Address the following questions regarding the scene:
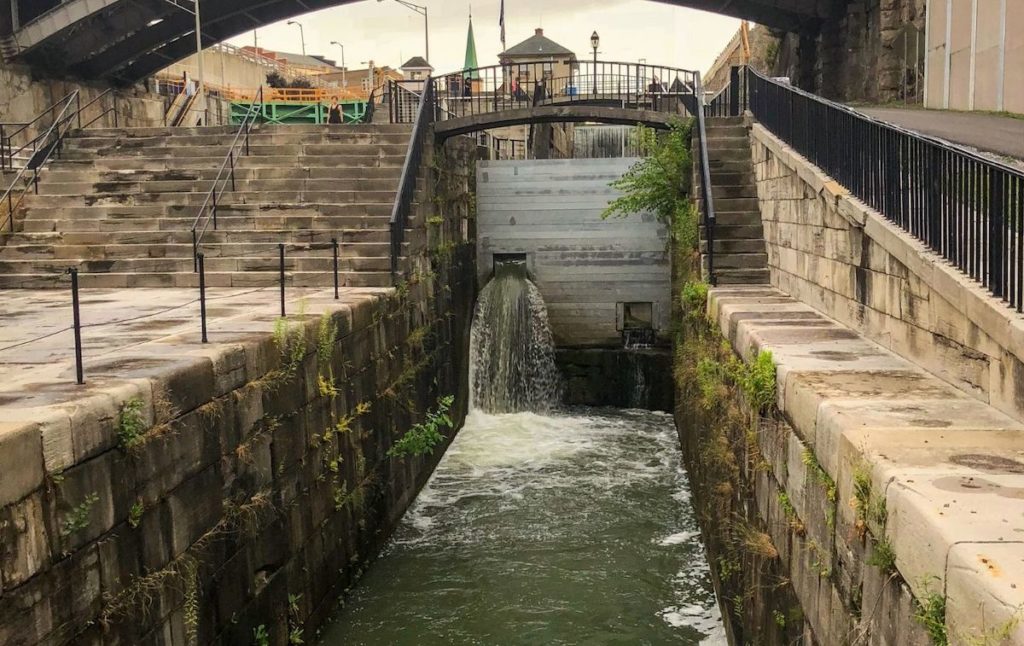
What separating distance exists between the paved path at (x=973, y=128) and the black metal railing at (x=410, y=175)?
253 inches

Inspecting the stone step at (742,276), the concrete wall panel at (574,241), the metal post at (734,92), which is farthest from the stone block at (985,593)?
the concrete wall panel at (574,241)

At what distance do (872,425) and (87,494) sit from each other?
4.16m

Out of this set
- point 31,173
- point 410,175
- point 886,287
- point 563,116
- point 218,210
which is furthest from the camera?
point 563,116

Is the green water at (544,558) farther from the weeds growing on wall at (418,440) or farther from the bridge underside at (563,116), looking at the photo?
the bridge underside at (563,116)

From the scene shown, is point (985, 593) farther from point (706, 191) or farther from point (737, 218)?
point (737, 218)

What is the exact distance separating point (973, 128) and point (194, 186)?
1203 cm

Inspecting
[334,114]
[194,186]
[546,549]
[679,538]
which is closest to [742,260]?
[679,538]

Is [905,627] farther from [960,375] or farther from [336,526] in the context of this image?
[336,526]

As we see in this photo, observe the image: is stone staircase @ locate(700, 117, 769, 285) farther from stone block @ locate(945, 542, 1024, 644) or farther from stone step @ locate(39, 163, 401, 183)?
stone block @ locate(945, 542, 1024, 644)

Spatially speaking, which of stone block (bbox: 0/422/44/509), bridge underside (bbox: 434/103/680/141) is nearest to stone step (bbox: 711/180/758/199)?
bridge underside (bbox: 434/103/680/141)

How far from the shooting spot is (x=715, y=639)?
8.00 meters

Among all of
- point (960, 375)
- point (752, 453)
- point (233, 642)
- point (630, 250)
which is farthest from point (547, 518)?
point (630, 250)

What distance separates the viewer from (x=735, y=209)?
12789mm

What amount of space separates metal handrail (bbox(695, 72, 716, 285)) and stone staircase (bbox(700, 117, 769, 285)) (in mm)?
186
